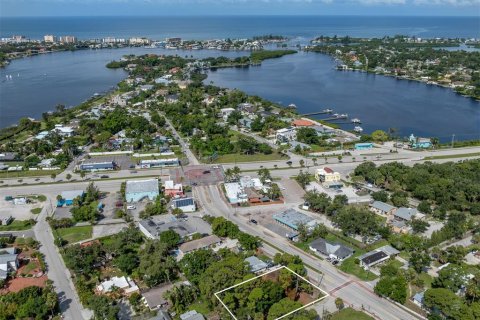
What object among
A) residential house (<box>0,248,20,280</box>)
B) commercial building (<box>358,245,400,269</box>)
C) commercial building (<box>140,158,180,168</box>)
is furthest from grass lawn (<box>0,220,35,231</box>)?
commercial building (<box>358,245,400,269</box>)

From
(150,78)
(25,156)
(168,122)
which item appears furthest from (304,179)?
(150,78)

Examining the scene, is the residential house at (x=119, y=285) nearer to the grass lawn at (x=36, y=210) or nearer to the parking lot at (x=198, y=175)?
the grass lawn at (x=36, y=210)

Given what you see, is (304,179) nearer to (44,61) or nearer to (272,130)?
(272,130)

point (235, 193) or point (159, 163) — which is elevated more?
point (159, 163)

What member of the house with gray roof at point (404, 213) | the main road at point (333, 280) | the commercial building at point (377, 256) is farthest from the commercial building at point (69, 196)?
the house with gray roof at point (404, 213)

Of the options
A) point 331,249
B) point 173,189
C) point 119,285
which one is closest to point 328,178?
point 331,249

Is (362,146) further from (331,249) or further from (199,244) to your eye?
(199,244)
